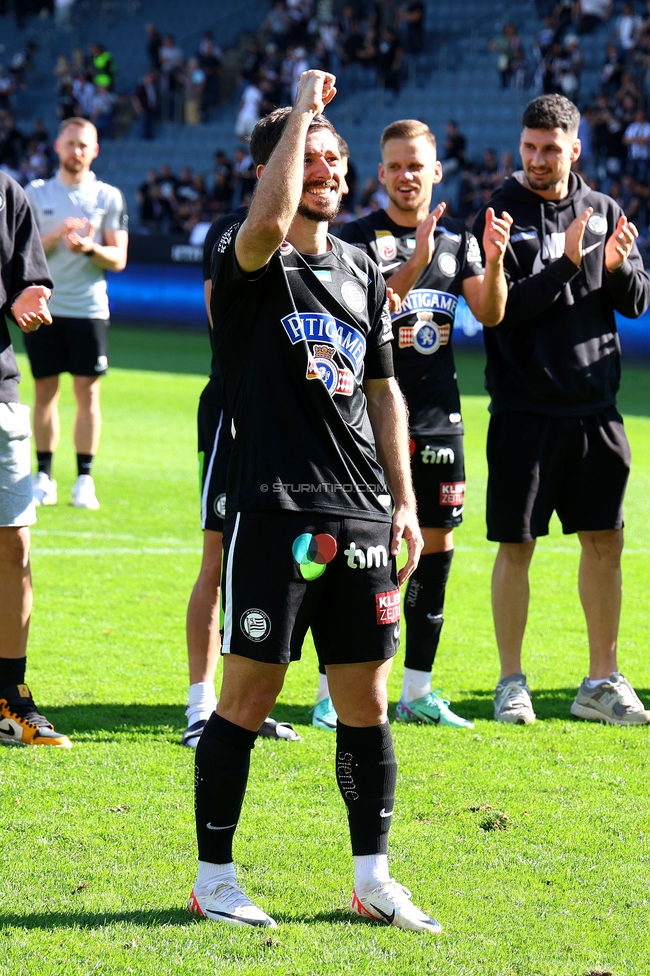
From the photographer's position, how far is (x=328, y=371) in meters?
3.33

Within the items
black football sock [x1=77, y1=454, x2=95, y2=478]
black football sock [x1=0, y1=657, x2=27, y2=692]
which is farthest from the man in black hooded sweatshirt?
black football sock [x1=77, y1=454, x2=95, y2=478]

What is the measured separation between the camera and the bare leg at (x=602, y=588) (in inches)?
219

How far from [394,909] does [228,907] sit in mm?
444

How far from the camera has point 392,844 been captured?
391 cm

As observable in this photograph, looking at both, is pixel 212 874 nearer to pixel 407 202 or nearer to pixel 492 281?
pixel 492 281

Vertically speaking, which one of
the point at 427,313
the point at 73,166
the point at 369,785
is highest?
the point at 73,166

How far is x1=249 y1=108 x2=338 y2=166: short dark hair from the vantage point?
3336mm

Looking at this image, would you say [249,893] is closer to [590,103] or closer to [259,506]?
[259,506]

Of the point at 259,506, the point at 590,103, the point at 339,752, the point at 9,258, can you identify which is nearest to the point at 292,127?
the point at 259,506

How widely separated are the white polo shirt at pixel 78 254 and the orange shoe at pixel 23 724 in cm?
519

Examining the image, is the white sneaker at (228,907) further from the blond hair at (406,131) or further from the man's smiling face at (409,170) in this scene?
the blond hair at (406,131)

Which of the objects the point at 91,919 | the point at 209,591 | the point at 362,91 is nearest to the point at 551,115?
the point at 209,591

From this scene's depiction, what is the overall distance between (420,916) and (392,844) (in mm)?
556

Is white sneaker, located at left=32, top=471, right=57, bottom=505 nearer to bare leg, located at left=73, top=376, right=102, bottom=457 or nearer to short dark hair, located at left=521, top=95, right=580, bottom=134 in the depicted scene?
bare leg, located at left=73, top=376, right=102, bottom=457
